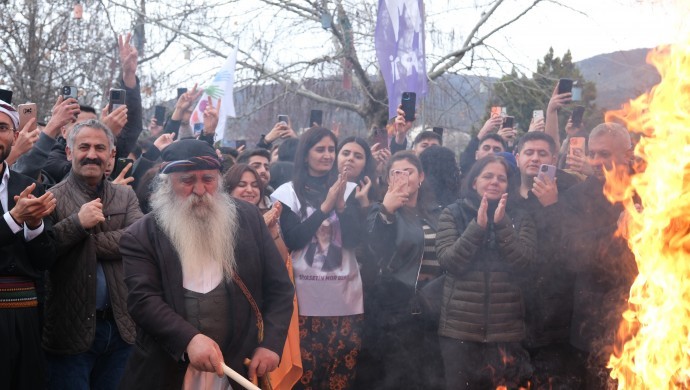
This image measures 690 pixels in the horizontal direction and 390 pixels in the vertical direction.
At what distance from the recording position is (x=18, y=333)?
4750mm

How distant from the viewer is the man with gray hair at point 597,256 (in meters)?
5.95

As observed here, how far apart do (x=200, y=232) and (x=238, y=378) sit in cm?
90

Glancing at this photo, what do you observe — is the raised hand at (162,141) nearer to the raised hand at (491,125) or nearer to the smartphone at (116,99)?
the smartphone at (116,99)

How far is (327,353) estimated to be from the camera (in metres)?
6.08

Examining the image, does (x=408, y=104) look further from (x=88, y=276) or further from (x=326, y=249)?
(x=88, y=276)

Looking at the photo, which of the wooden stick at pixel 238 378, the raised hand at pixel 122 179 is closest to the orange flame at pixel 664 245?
the wooden stick at pixel 238 378

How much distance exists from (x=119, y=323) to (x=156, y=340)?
3.69ft

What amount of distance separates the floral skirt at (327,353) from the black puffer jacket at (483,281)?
28.0 inches

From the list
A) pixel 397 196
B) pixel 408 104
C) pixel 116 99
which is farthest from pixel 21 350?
pixel 408 104

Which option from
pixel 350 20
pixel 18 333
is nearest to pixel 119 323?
pixel 18 333

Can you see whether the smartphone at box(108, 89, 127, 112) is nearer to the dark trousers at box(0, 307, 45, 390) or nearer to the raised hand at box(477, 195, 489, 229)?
the dark trousers at box(0, 307, 45, 390)

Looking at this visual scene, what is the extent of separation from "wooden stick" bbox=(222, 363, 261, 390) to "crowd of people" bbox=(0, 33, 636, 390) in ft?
0.77

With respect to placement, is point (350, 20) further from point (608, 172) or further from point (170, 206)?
point (170, 206)

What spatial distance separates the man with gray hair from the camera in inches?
234
